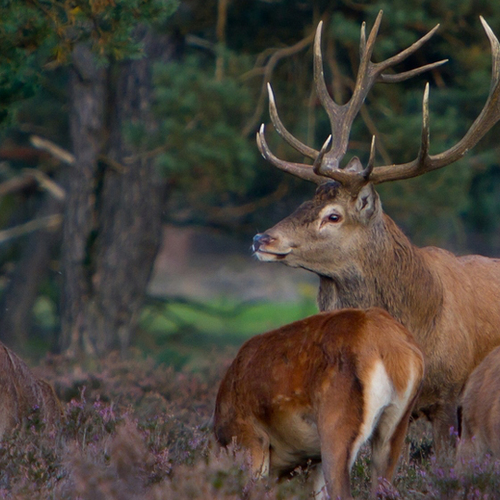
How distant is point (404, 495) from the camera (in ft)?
12.4

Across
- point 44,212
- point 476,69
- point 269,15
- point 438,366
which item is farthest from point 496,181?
point 438,366

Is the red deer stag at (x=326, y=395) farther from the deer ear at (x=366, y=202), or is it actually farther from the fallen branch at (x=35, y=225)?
the fallen branch at (x=35, y=225)

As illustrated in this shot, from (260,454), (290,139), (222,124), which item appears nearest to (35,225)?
(222,124)

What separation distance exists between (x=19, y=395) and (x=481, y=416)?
8.25 ft

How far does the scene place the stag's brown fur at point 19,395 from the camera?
475cm

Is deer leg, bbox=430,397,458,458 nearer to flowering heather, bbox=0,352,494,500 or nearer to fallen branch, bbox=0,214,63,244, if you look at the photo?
flowering heather, bbox=0,352,494,500

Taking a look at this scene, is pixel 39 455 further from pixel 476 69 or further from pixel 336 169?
pixel 476 69

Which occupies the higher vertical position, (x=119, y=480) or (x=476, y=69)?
(x=476, y=69)

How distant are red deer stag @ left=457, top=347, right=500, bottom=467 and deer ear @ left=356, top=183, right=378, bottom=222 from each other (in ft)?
5.31

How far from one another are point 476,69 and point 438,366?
6359 mm

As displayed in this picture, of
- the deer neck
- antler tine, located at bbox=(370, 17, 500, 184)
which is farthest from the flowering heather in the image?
antler tine, located at bbox=(370, 17, 500, 184)

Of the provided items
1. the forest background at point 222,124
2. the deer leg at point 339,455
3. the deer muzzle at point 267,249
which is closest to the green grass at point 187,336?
the forest background at point 222,124

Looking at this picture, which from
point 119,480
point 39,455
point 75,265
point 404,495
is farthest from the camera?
point 75,265

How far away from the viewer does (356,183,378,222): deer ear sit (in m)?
5.86
